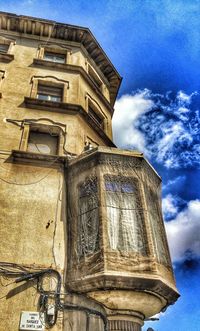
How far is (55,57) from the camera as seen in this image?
1964cm

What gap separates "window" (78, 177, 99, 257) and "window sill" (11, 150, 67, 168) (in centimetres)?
188

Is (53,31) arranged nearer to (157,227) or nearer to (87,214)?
(87,214)

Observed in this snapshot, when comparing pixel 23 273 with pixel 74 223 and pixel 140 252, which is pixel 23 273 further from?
pixel 140 252

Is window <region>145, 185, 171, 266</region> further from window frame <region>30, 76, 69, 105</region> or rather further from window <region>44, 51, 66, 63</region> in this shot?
window <region>44, 51, 66, 63</region>

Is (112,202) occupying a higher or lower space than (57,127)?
lower

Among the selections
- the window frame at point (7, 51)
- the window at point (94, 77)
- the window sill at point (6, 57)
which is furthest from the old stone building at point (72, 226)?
the window at point (94, 77)

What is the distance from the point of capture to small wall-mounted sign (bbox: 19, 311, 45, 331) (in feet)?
30.6

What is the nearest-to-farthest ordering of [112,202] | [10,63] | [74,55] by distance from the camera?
1. [112,202]
2. [10,63]
3. [74,55]

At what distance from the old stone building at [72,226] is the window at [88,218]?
4cm

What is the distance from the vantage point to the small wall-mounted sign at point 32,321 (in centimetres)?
934

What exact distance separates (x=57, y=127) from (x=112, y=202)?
18.1ft

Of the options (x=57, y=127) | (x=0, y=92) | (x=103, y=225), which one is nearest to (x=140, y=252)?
(x=103, y=225)

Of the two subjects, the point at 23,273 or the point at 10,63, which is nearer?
the point at 23,273

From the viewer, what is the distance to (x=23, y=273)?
10258 mm
